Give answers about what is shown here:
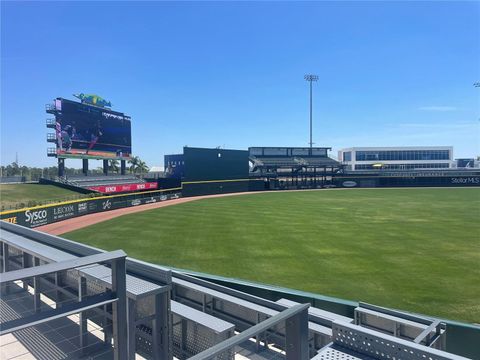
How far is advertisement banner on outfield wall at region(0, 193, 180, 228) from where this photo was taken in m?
21.5

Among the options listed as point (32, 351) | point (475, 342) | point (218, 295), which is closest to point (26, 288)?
point (32, 351)

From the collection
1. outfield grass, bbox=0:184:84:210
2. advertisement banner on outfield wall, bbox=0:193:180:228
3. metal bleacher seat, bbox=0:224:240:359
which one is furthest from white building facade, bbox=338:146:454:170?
metal bleacher seat, bbox=0:224:240:359

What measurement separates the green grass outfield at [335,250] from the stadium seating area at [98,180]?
67.5ft

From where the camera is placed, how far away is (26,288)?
780 centimetres

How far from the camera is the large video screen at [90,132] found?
38.7 metres

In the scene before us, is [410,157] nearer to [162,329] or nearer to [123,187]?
[123,187]

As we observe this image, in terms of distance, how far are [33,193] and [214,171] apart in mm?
26735

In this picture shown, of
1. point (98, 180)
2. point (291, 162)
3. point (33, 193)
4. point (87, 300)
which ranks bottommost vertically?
point (33, 193)

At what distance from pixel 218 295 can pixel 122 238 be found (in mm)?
14800

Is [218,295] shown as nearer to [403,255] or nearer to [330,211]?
[403,255]

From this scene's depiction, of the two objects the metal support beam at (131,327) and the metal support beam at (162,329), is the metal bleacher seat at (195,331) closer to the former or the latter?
the metal support beam at (162,329)

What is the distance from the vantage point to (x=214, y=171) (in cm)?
5544

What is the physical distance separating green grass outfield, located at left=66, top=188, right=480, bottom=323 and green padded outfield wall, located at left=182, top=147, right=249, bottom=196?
24.3m

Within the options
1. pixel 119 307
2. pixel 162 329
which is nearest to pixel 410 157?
pixel 162 329
